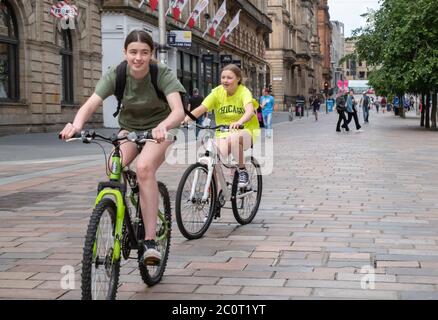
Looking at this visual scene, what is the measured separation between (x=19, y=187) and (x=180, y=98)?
20.3ft

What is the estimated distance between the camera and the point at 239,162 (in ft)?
23.2

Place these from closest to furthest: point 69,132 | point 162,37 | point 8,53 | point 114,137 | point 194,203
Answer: point 69,132 < point 114,137 < point 194,203 < point 8,53 < point 162,37

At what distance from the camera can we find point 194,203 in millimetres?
6250

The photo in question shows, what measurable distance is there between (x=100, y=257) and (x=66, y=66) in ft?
77.0

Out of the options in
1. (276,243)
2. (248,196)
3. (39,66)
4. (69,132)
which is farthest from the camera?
(39,66)

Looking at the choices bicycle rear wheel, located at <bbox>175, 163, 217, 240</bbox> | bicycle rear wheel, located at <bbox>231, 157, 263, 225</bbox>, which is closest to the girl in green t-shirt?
bicycle rear wheel, located at <bbox>175, 163, 217, 240</bbox>

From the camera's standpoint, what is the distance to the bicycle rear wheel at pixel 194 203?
19.8 feet

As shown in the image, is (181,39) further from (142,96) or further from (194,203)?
(142,96)

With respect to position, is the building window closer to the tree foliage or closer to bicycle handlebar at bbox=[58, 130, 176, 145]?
the tree foliage

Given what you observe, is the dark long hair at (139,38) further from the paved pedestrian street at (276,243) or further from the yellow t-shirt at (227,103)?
the yellow t-shirt at (227,103)

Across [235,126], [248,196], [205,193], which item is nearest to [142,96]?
[235,126]

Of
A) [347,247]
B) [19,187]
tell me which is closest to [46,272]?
[347,247]

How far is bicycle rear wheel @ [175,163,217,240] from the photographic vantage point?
19.8 feet

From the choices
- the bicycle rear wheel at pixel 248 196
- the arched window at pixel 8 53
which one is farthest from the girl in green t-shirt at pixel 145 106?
the arched window at pixel 8 53
